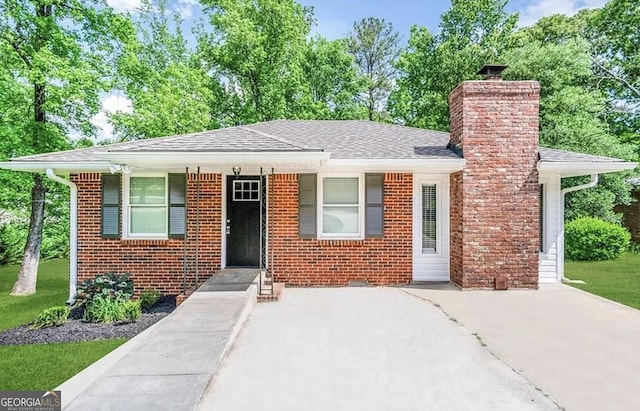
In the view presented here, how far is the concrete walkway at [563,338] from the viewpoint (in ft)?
11.7

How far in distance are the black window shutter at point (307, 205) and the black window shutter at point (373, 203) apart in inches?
44.2

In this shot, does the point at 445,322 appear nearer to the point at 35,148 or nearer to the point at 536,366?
the point at 536,366

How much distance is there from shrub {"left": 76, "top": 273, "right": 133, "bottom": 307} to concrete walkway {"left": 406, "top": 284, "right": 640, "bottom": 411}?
5.74 meters

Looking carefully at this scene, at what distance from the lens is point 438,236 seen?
8.52 metres

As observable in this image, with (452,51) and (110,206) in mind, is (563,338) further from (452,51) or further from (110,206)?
(452,51)

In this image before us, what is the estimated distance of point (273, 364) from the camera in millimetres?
4074

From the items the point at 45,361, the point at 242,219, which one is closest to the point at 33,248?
the point at 242,219

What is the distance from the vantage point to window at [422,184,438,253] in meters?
8.52

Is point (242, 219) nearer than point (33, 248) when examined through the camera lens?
Yes

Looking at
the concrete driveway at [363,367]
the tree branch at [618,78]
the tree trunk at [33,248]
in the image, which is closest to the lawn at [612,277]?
the concrete driveway at [363,367]

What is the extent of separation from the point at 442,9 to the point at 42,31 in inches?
721

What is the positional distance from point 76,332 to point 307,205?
4.68 m

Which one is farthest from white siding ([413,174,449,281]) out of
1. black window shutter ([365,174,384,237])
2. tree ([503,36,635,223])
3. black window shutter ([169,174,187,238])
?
tree ([503,36,635,223])

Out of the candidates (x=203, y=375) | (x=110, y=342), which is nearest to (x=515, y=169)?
(x=203, y=375)
